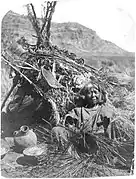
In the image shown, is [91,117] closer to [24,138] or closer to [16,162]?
[24,138]

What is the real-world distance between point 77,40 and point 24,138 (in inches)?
26.7

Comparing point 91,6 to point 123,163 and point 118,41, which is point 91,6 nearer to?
point 118,41

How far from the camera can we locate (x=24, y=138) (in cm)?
337

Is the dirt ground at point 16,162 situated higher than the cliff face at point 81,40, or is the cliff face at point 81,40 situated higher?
the cliff face at point 81,40

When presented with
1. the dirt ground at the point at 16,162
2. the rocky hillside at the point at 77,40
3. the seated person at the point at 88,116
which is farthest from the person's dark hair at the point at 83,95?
the dirt ground at the point at 16,162

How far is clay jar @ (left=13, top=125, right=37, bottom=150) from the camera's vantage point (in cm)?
337

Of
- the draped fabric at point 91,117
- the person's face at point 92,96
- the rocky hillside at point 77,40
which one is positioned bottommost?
the draped fabric at point 91,117

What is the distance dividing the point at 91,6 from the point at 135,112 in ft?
2.32

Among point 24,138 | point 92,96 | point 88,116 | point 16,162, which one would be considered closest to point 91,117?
point 88,116

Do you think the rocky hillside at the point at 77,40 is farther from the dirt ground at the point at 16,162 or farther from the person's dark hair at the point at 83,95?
the dirt ground at the point at 16,162

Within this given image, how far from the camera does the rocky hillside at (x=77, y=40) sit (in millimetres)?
3348

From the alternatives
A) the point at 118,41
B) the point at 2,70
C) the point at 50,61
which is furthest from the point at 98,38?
the point at 2,70

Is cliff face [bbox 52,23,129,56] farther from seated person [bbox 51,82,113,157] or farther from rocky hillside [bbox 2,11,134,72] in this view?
seated person [bbox 51,82,113,157]

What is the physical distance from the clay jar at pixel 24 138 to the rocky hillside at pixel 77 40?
0.50m
